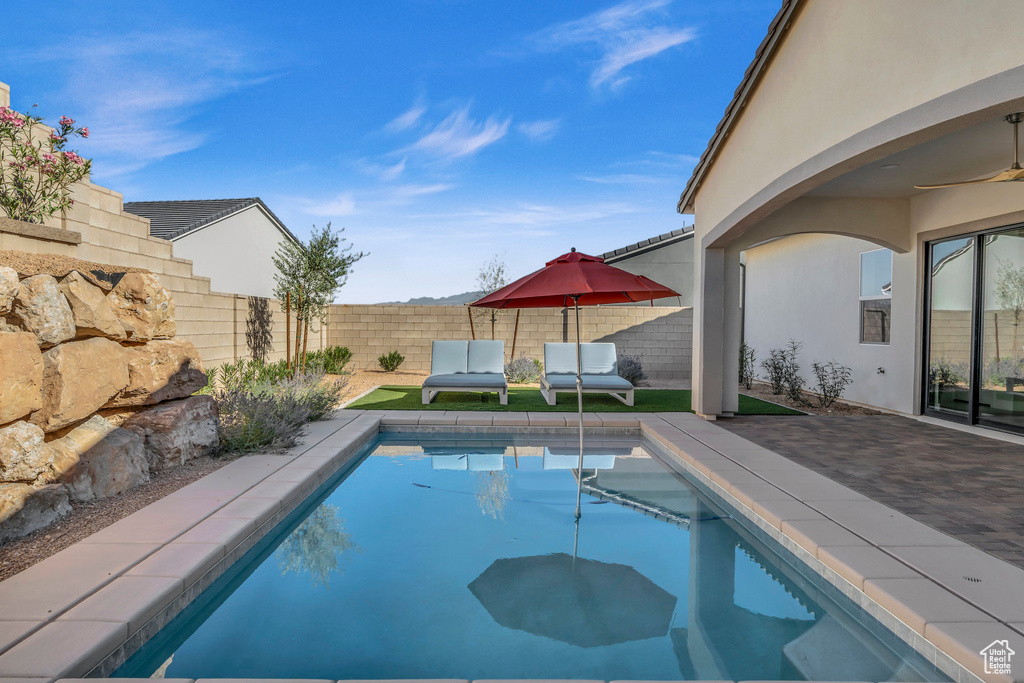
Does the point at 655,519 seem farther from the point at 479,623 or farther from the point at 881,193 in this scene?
the point at 881,193

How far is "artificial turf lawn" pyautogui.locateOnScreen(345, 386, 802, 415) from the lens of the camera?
846cm

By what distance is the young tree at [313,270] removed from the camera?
1119 cm

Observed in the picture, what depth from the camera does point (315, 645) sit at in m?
2.60

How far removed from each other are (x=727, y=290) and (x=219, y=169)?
624 inches

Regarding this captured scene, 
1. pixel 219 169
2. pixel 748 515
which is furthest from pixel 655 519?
pixel 219 169

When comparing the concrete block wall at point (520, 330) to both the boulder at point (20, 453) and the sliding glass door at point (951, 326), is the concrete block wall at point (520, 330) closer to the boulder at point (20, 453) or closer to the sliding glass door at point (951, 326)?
the sliding glass door at point (951, 326)

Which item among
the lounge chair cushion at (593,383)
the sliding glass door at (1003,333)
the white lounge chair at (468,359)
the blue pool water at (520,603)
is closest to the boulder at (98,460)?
the blue pool water at (520,603)

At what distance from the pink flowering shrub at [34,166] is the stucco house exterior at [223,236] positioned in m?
9.18

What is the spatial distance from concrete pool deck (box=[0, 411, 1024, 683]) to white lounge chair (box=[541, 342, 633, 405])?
13.1 feet

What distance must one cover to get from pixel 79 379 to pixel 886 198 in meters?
8.85

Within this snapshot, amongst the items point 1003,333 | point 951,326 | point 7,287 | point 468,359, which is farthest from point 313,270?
point 1003,333

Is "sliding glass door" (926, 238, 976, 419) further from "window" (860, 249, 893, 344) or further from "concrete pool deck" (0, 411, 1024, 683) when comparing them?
"concrete pool deck" (0, 411, 1024, 683)

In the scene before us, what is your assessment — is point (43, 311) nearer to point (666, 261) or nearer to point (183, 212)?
point (183, 212)

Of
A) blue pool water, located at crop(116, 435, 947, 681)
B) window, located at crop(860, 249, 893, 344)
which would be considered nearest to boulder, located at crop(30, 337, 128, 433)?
blue pool water, located at crop(116, 435, 947, 681)
